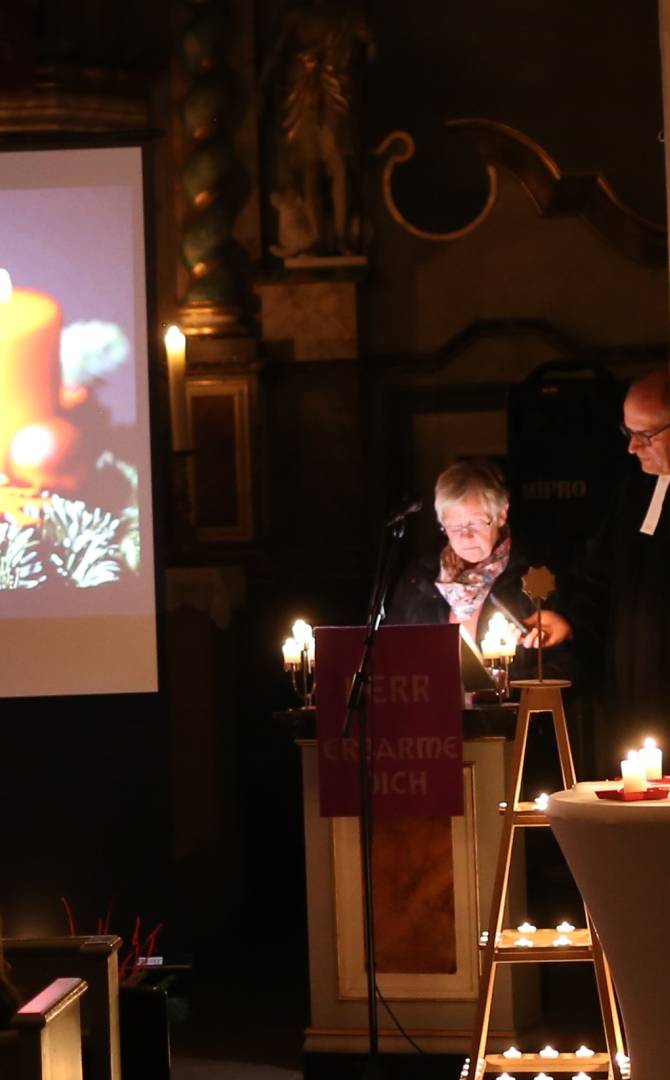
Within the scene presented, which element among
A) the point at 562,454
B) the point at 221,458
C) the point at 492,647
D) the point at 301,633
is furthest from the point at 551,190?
the point at 492,647

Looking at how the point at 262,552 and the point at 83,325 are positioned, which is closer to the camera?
the point at 83,325

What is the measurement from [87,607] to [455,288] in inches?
102

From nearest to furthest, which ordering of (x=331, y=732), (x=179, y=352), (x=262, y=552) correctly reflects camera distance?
1. (x=331, y=732)
2. (x=179, y=352)
3. (x=262, y=552)

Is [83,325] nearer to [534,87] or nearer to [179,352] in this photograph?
[179,352]

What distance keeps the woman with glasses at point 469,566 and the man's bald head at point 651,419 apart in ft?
1.36

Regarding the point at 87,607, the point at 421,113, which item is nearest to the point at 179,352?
the point at 87,607

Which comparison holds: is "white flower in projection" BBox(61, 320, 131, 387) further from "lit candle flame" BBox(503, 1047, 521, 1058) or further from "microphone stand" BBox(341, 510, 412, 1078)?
"lit candle flame" BBox(503, 1047, 521, 1058)

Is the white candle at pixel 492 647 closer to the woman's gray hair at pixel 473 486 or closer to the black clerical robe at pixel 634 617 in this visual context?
the woman's gray hair at pixel 473 486

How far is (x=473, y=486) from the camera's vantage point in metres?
4.65

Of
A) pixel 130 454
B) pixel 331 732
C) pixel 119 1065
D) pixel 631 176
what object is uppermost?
pixel 631 176

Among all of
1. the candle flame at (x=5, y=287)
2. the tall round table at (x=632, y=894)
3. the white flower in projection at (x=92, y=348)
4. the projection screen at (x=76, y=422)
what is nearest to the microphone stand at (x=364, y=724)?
the tall round table at (x=632, y=894)

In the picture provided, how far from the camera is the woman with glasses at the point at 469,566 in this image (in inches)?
184

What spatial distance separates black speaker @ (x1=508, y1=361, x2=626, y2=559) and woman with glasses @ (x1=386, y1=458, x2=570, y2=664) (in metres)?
1.65

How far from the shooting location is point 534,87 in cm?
750
